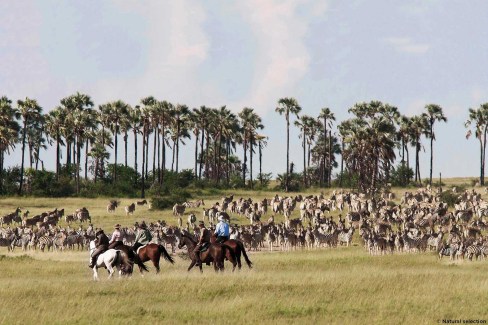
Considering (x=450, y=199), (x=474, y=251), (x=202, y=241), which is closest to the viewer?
(x=202, y=241)

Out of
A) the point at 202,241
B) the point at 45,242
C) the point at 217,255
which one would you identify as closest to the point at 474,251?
the point at 217,255

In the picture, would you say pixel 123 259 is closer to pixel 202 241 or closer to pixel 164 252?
pixel 164 252

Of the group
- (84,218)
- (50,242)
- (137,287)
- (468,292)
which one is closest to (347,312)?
(468,292)

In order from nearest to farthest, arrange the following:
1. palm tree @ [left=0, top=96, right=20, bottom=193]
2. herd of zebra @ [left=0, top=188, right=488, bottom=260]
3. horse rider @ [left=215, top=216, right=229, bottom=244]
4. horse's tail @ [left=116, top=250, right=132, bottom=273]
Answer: horse's tail @ [left=116, top=250, right=132, bottom=273], horse rider @ [left=215, top=216, right=229, bottom=244], herd of zebra @ [left=0, top=188, right=488, bottom=260], palm tree @ [left=0, top=96, right=20, bottom=193]

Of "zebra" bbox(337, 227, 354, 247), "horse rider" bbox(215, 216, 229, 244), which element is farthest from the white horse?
"zebra" bbox(337, 227, 354, 247)

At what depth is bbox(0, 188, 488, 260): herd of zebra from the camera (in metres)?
45.4

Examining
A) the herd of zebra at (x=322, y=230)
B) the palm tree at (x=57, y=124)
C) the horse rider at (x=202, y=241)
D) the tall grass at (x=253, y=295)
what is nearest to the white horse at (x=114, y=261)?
the tall grass at (x=253, y=295)

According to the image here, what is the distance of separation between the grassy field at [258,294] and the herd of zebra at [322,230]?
16.6 ft

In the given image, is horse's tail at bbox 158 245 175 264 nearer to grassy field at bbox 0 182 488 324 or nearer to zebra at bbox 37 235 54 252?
grassy field at bbox 0 182 488 324

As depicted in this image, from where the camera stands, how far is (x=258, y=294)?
2536 centimetres

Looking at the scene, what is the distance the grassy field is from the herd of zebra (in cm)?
507

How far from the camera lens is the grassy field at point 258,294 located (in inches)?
846

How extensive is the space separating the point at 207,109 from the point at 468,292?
3728 inches

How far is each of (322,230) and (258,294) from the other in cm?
2599
